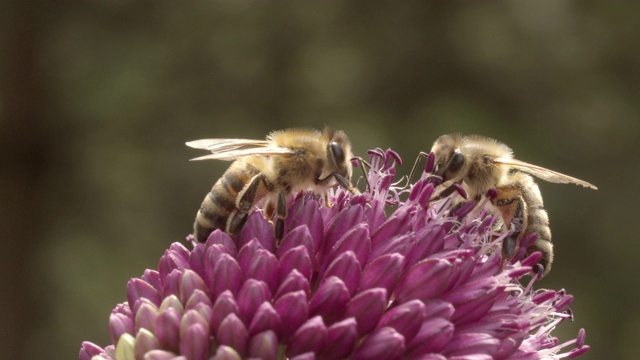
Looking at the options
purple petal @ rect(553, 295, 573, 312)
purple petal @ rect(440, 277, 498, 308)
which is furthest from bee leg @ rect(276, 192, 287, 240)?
purple petal @ rect(553, 295, 573, 312)

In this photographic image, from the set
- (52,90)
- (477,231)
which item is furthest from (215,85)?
(477,231)

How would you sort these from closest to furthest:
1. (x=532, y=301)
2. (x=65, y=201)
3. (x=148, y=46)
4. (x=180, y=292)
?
(x=180, y=292)
(x=532, y=301)
(x=148, y=46)
(x=65, y=201)

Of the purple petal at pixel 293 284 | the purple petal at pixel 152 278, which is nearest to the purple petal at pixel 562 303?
the purple petal at pixel 293 284

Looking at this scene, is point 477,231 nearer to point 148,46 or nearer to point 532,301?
point 532,301

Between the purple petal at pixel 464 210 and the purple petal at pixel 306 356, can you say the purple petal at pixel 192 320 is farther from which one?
the purple petal at pixel 464 210

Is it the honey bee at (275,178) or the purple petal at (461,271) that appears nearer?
the purple petal at (461,271)
